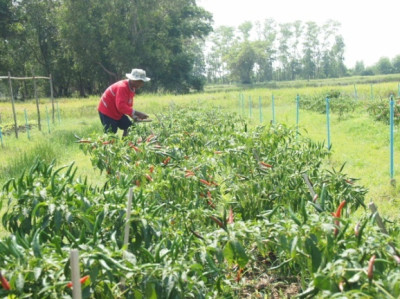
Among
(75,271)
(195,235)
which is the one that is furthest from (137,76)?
(75,271)

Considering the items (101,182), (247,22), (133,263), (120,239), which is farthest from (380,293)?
(247,22)

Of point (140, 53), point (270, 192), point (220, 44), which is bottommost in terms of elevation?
point (270, 192)

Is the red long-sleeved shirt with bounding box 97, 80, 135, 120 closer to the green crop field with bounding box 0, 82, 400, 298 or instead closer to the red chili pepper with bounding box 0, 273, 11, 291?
the green crop field with bounding box 0, 82, 400, 298

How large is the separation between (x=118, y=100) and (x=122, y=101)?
0.23 ft

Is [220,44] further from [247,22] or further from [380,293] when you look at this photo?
[380,293]

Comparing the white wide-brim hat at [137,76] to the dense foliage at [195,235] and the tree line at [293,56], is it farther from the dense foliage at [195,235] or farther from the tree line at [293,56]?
the tree line at [293,56]

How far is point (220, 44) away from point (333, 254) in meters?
94.6

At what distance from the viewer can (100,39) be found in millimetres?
35625

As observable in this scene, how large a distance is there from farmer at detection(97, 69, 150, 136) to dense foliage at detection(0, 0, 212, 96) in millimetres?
27373

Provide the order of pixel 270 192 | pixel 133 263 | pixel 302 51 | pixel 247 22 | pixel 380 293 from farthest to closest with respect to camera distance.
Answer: pixel 302 51 < pixel 247 22 < pixel 270 192 < pixel 133 263 < pixel 380 293

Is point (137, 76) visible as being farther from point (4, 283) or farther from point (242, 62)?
point (242, 62)

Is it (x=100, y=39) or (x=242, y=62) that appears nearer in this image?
(x=100, y=39)

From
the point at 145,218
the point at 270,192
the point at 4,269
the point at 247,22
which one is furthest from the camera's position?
the point at 247,22

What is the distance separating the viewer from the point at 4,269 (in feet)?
4.75
